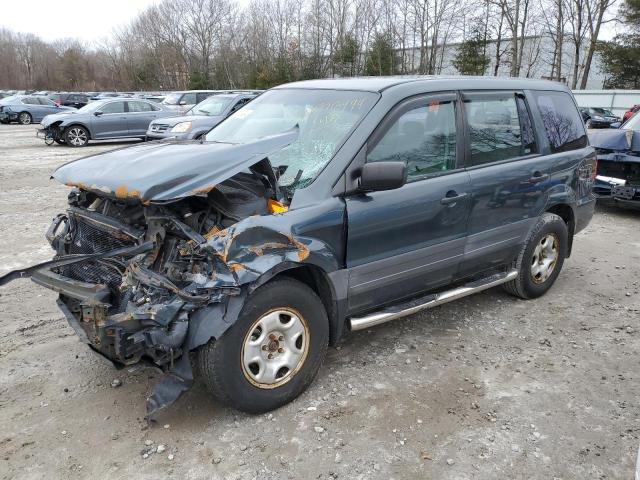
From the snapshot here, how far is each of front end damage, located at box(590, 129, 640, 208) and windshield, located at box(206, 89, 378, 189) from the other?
5.94 meters

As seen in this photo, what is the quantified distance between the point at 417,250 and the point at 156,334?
1887 mm

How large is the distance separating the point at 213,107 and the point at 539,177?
38.7ft

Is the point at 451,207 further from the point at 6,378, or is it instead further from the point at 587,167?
the point at 6,378

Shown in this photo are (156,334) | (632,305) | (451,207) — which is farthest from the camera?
(632,305)

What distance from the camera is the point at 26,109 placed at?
27.3m

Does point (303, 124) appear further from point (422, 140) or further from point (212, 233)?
point (212, 233)

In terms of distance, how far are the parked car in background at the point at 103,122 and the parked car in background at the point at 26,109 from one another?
1062 centimetres

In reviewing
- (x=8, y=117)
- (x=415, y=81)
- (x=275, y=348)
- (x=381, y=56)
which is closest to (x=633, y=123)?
(x=415, y=81)

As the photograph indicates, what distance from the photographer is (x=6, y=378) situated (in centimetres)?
353

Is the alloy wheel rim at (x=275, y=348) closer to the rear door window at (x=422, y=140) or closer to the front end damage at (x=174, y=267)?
the front end damage at (x=174, y=267)

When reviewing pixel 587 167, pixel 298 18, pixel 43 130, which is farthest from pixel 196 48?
pixel 587 167

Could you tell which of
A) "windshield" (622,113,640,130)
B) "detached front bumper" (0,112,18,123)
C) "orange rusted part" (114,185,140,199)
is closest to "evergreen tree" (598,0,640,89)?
"windshield" (622,113,640,130)

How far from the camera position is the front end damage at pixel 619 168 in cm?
812

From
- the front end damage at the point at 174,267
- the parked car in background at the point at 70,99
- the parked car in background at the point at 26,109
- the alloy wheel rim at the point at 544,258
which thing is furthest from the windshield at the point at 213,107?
the parked car in background at the point at 70,99
